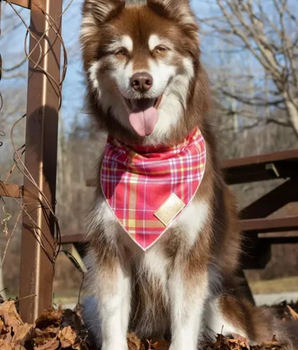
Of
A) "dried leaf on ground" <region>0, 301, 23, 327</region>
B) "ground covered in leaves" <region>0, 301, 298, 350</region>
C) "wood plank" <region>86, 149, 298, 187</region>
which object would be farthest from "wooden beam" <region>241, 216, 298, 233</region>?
"dried leaf on ground" <region>0, 301, 23, 327</region>

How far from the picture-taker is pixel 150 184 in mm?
3133

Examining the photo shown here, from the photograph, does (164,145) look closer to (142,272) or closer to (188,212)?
(188,212)

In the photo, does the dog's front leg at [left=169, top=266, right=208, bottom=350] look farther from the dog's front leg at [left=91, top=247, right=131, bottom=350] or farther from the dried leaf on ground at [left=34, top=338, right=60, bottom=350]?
the dried leaf on ground at [left=34, top=338, right=60, bottom=350]

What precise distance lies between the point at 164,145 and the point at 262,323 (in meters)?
1.29

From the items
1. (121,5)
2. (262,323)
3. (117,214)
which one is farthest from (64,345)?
(121,5)

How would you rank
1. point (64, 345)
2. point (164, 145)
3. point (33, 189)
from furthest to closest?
point (33, 189) → point (164, 145) → point (64, 345)

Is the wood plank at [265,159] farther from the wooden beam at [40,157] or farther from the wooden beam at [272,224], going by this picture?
the wooden beam at [40,157]

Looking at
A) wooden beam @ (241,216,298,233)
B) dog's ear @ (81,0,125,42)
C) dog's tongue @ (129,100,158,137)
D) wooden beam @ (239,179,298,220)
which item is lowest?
wooden beam @ (241,216,298,233)

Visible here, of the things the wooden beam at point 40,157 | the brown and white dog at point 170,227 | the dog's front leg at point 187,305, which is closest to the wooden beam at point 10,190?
the wooden beam at point 40,157

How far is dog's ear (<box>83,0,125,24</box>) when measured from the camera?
10.7 feet

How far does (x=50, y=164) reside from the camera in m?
3.51

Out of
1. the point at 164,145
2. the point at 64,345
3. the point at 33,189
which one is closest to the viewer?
the point at 64,345

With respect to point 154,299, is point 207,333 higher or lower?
lower

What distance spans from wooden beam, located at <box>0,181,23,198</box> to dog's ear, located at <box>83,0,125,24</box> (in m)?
1.16
